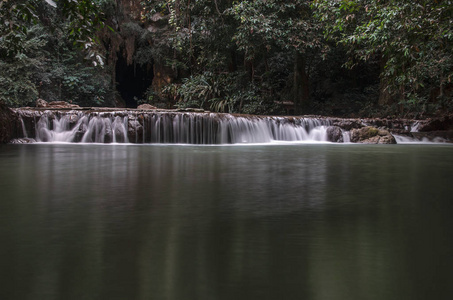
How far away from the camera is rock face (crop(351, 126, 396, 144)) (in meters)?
12.0

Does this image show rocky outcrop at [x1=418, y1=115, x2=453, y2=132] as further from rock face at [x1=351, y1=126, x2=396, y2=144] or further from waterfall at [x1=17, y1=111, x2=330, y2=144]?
waterfall at [x1=17, y1=111, x2=330, y2=144]

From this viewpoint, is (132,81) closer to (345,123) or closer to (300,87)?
(300,87)

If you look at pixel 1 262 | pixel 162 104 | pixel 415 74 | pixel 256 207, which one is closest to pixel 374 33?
pixel 415 74

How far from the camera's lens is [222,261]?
1.30 metres

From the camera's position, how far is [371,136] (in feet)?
41.1

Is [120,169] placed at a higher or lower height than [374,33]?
lower

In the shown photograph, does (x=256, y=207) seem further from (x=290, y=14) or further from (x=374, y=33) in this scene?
(x=290, y=14)

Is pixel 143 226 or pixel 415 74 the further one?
pixel 415 74

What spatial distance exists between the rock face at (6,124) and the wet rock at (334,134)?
9334mm

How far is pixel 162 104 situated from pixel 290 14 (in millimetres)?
8138

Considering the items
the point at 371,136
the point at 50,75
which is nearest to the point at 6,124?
the point at 50,75

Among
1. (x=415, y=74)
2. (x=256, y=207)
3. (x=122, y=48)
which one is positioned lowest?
(x=256, y=207)

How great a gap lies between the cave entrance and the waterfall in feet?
39.9

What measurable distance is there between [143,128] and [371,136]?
690 centimetres
